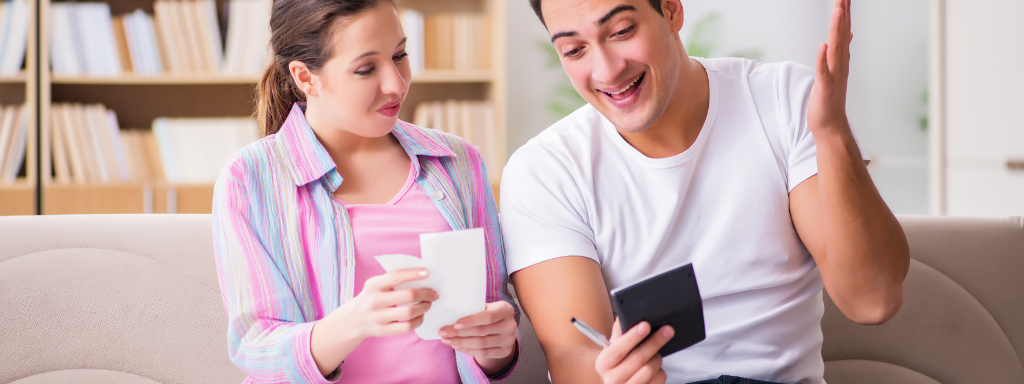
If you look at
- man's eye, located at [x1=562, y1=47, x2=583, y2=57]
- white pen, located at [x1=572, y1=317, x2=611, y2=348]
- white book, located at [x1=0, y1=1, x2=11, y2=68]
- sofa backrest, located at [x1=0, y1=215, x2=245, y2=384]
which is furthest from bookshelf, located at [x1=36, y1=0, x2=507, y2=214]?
white pen, located at [x1=572, y1=317, x2=611, y2=348]

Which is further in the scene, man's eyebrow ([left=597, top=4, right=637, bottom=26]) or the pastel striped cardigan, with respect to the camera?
man's eyebrow ([left=597, top=4, right=637, bottom=26])

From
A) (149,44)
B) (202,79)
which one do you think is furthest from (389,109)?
(149,44)

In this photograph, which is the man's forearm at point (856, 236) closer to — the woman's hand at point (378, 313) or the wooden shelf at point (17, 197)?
the woman's hand at point (378, 313)

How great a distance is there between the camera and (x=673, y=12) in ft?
Answer: 4.55

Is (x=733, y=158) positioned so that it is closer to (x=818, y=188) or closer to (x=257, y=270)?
(x=818, y=188)

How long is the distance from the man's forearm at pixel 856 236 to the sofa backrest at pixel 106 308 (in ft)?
3.58

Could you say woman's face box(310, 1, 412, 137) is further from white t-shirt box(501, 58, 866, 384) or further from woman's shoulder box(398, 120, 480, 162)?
white t-shirt box(501, 58, 866, 384)

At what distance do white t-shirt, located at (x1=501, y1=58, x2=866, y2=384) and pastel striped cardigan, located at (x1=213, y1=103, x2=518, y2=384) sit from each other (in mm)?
151

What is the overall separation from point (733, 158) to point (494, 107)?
6.50ft

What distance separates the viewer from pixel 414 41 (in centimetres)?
311

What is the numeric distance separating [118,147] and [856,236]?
9.08 feet

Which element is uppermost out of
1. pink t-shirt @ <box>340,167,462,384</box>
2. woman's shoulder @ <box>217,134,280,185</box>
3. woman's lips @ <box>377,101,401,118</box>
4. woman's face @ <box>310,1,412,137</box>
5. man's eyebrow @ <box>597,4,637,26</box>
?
→ man's eyebrow @ <box>597,4,637,26</box>

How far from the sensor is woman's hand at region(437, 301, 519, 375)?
42.4 inches

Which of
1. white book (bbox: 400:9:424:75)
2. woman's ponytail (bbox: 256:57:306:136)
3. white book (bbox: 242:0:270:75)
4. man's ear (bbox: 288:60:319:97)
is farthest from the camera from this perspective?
white book (bbox: 400:9:424:75)
